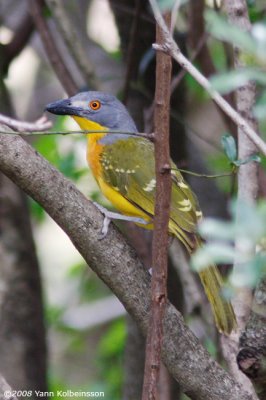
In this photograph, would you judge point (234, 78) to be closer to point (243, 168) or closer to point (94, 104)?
point (243, 168)

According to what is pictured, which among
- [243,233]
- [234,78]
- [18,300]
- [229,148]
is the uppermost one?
[18,300]

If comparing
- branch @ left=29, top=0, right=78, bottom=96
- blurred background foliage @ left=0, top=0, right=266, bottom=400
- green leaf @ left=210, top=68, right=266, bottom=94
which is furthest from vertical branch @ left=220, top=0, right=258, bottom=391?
green leaf @ left=210, top=68, right=266, bottom=94

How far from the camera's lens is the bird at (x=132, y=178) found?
3.24m

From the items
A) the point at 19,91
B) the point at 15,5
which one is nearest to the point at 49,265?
the point at 19,91

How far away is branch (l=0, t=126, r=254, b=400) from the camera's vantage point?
2.53 meters

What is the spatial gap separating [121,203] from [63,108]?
63 cm

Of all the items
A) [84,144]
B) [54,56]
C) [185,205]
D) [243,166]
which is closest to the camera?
[243,166]

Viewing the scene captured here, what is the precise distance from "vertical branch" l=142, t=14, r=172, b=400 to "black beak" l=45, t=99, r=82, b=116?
5.70 ft

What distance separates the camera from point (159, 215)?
2186 millimetres

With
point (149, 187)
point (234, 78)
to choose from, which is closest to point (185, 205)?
point (149, 187)

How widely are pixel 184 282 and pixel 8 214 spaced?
103 cm

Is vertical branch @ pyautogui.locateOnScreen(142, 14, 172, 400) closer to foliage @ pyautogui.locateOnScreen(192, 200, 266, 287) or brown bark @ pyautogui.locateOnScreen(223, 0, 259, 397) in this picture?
foliage @ pyautogui.locateOnScreen(192, 200, 266, 287)

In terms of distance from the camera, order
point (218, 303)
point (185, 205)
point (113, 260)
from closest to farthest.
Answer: point (113, 260), point (218, 303), point (185, 205)

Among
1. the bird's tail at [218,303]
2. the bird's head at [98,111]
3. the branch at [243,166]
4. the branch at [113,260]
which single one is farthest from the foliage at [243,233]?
the bird's head at [98,111]
